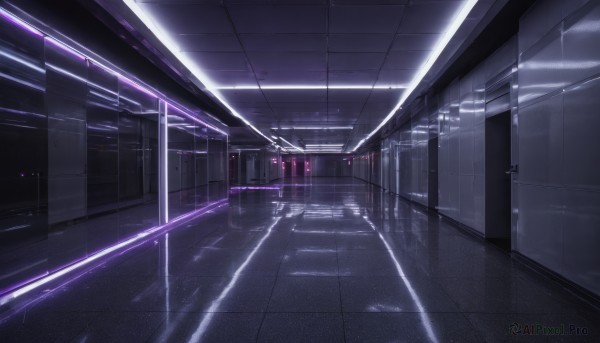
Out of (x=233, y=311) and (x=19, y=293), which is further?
(x=19, y=293)

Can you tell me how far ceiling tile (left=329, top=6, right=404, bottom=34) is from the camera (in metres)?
4.42

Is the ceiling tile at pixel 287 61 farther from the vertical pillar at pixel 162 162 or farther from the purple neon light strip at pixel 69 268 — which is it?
the purple neon light strip at pixel 69 268

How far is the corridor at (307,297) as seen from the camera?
2.65m

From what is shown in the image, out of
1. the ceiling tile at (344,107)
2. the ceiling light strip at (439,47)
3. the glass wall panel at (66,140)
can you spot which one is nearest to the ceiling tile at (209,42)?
the glass wall panel at (66,140)

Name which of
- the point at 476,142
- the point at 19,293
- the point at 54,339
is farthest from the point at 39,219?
the point at 476,142

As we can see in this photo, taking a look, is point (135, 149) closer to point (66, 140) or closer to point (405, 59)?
point (66, 140)

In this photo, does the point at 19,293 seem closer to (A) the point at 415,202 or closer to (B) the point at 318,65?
(B) the point at 318,65

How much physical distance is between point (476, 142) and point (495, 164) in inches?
24.4

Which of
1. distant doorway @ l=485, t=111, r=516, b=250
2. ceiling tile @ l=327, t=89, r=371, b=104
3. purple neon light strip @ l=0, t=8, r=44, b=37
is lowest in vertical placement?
distant doorway @ l=485, t=111, r=516, b=250

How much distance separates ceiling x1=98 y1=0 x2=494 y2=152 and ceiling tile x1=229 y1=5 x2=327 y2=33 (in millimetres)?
14

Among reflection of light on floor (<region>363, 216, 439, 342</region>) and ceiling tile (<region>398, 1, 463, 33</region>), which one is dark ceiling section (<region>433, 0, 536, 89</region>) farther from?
reflection of light on floor (<region>363, 216, 439, 342</region>)

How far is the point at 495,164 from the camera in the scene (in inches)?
236

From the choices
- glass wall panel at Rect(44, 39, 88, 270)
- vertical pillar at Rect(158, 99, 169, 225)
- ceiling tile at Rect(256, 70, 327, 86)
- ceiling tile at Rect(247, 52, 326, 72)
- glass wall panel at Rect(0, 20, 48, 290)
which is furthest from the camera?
glass wall panel at Rect(44, 39, 88, 270)

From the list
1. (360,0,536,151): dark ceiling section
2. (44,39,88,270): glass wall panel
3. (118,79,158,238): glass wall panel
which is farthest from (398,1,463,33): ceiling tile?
(118,79,158,238): glass wall panel
